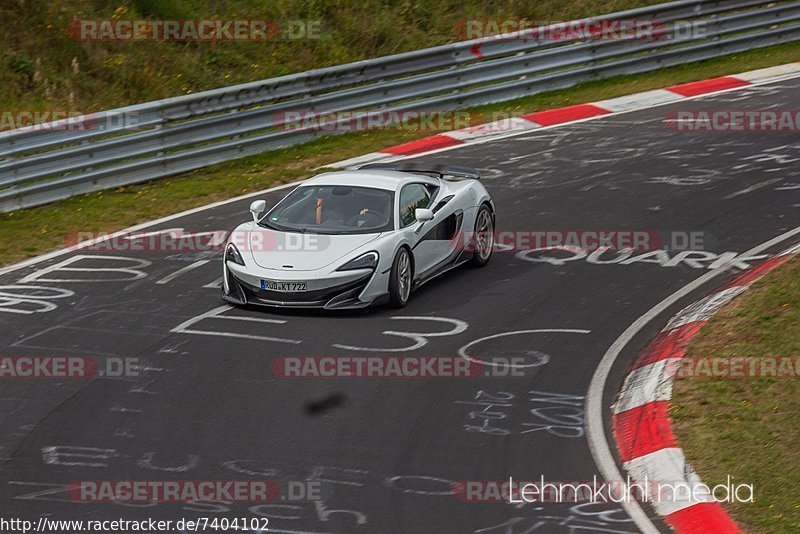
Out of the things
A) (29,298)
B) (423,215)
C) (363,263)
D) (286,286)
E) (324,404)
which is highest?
(423,215)

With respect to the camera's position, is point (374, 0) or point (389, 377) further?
point (374, 0)

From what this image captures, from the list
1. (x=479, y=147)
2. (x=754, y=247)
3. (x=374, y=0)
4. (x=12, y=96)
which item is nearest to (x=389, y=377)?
(x=754, y=247)

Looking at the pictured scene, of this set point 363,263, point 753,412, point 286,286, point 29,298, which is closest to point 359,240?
point 363,263

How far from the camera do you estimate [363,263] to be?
464 inches

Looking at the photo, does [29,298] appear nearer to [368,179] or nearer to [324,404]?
[368,179]

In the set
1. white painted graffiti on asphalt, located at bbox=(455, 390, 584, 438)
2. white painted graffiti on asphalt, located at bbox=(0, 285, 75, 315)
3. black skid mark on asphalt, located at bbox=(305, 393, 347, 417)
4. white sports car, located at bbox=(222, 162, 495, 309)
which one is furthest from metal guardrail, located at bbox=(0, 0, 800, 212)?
white painted graffiti on asphalt, located at bbox=(455, 390, 584, 438)

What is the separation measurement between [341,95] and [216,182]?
10.5 feet

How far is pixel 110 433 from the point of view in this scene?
902 centimetres

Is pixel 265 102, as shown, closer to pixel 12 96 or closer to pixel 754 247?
pixel 12 96

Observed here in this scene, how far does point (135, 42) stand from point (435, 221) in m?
10.7

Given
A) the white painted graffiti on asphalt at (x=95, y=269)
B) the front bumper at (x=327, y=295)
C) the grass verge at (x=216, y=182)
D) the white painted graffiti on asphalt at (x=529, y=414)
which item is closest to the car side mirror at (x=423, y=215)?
the front bumper at (x=327, y=295)

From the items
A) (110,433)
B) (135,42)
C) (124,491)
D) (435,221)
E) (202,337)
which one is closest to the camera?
(124,491)

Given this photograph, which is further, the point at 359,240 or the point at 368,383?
the point at 359,240

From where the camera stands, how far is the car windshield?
1247 cm
